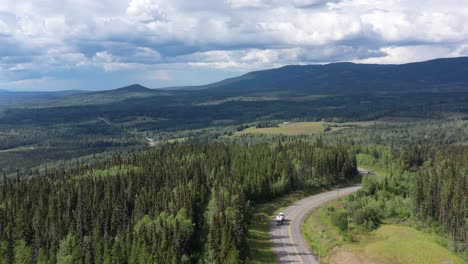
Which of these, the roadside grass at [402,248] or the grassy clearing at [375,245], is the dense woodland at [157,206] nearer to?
the grassy clearing at [375,245]

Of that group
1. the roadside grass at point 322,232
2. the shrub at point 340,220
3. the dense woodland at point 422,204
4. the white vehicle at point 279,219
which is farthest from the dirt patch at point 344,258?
the white vehicle at point 279,219

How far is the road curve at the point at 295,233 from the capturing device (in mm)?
94750

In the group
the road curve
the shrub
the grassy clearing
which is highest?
the shrub

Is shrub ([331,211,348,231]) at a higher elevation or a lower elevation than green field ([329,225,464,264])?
higher

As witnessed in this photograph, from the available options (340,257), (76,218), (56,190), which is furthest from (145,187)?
(340,257)

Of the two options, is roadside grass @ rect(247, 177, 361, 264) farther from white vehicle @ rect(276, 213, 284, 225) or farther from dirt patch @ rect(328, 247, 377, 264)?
dirt patch @ rect(328, 247, 377, 264)

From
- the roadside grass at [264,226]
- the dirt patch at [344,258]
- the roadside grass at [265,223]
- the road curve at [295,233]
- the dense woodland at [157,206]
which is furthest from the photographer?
the dense woodland at [157,206]

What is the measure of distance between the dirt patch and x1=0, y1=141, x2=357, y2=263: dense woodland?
1879 cm

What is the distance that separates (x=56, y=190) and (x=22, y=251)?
4712cm

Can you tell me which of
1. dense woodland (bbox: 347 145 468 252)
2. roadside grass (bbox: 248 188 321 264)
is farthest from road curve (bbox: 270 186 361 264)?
dense woodland (bbox: 347 145 468 252)

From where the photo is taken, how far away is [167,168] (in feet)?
559

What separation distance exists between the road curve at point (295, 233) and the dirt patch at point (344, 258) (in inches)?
149

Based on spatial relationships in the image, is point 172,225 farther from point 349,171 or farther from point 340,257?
point 349,171

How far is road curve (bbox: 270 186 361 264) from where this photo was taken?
9475cm
